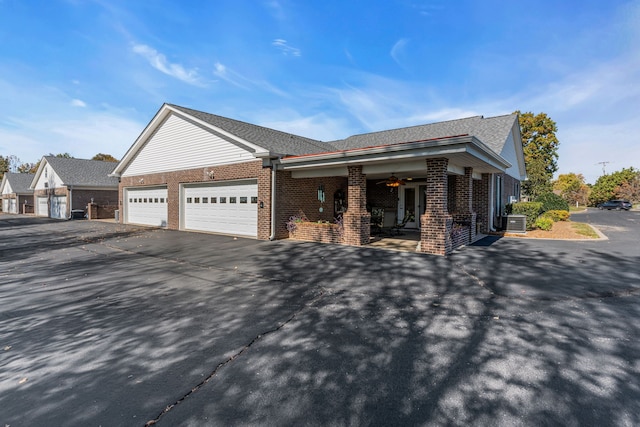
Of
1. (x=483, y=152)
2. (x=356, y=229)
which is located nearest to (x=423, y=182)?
(x=483, y=152)

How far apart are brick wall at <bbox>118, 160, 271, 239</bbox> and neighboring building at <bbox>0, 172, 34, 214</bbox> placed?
104 feet

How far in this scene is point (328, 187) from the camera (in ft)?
45.2

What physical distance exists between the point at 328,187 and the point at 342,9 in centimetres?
683

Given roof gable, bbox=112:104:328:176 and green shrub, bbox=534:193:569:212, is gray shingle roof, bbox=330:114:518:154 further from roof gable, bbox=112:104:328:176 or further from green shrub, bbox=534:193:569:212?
green shrub, bbox=534:193:569:212

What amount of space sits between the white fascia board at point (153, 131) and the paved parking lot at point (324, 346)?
6298 millimetres

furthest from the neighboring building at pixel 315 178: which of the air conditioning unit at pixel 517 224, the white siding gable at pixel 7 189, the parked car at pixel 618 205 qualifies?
the white siding gable at pixel 7 189

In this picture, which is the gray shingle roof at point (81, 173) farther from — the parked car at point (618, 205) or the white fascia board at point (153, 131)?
the parked car at point (618, 205)

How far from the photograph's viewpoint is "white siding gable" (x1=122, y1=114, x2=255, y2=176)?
13.4 metres

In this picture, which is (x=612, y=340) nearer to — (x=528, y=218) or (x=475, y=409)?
(x=475, y=409)

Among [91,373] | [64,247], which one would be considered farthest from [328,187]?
[91,373]

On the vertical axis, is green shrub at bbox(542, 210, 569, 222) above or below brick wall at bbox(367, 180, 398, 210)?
below

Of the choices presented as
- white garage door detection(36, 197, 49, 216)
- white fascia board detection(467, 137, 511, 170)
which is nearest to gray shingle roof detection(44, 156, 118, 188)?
white garage door detection(36, 197, 49, 216)

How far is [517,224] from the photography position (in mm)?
13703

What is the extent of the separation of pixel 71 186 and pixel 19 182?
23.2 metres
